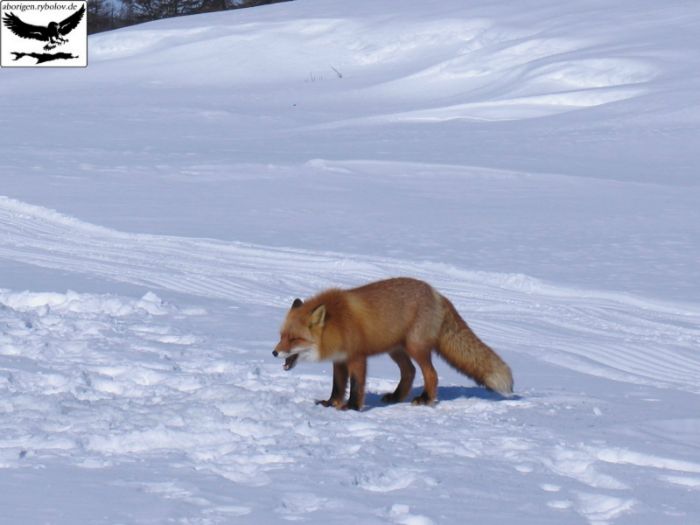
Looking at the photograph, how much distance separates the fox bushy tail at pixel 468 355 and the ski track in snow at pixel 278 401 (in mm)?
155

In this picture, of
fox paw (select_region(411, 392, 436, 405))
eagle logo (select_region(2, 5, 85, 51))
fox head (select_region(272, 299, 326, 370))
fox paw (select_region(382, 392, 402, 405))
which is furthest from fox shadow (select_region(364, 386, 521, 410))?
eagle logo (select_region(2, 5, 85, 51))

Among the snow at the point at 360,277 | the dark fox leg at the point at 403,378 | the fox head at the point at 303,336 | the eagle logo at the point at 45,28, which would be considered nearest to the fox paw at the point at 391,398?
the dark fox leg at the point at 403,378

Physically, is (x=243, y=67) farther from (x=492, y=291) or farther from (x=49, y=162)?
(x=492, y=291)

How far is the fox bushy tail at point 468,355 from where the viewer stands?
618 cm

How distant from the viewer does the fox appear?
5.86 metres

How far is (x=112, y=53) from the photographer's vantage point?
34719mm

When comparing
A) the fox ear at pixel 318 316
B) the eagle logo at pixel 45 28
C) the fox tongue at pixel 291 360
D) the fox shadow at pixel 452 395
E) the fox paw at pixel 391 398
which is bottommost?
the fox shadow at pixel 452 395

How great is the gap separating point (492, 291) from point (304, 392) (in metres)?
4.10

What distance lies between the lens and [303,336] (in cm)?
582

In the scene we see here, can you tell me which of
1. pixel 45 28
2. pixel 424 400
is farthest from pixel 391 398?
pixel 45 28

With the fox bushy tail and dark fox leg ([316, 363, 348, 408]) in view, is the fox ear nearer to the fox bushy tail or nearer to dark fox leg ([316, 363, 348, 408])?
dark fox leg ([316, 363, 348, 408])

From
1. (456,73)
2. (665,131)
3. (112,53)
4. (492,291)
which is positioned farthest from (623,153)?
(112,53)

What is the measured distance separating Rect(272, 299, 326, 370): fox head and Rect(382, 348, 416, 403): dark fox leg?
649mm

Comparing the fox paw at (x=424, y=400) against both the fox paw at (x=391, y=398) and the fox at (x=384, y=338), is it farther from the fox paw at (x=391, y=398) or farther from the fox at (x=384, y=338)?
the fox paw at (x=391, y=398)
